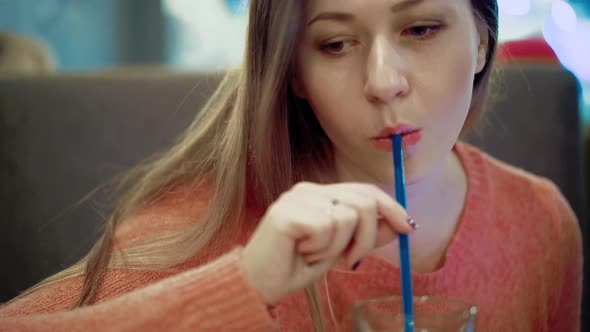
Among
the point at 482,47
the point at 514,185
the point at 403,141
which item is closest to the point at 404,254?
the point at 403,141

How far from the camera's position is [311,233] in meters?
0.62

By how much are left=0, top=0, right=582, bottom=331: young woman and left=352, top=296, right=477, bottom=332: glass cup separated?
2.9 inches

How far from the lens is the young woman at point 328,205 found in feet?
2.15

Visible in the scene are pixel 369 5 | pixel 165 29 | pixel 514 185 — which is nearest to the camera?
pixel 369 5

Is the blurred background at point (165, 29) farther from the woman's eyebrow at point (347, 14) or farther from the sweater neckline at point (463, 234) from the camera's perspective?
the woman's eyebrow at point (347, 14)

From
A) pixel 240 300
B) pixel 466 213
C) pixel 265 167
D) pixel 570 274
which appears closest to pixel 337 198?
pixel 240 300

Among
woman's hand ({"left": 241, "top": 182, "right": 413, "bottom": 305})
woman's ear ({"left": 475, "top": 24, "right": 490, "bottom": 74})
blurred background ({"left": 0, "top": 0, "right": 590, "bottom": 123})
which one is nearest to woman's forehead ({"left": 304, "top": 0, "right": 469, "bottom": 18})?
woman's ear ({"left": 475, "top": 24, "right": 490, "bottom": 74})

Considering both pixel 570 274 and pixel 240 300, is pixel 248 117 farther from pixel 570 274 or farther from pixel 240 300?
pixel 570 274

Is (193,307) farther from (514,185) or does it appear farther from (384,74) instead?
(514,185)

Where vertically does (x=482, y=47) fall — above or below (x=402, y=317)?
above

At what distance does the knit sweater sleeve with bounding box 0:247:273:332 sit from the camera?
646 millimetres

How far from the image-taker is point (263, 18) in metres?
0.85

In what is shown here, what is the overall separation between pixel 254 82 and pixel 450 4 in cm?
26

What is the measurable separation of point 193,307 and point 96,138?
0.71 metres
